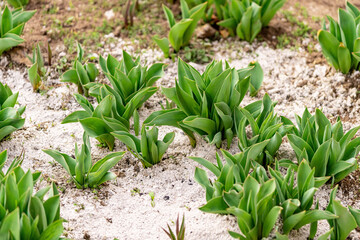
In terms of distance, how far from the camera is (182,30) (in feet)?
13.7

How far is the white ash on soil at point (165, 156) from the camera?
2988 millimetres

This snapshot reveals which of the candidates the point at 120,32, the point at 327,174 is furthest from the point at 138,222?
the point at 120,32

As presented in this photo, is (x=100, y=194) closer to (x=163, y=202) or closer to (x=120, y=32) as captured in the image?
(x=163, y=202)

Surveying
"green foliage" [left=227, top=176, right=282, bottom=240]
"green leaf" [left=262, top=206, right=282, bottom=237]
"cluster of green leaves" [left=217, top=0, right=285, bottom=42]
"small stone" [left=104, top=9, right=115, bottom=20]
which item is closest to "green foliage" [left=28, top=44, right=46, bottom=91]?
"small stone" [left=104, top=9, right=115, bottom=20]

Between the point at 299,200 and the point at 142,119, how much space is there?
4.75 ft

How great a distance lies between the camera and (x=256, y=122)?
3307 mm

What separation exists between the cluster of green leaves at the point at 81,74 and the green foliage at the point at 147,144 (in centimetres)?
73

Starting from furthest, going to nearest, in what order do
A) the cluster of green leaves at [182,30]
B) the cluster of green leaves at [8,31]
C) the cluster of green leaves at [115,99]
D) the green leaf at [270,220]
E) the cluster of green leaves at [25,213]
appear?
1. the cluster of green leaves at [182,30]
2. the cluster of green leaves at [8,31]
3. the cluster of green leaves at [115,99]
4. the green leaf at [270,220]
5. the cluster of green leaves at [25,213]

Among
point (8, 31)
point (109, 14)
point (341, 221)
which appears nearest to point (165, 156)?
point (341, 221)

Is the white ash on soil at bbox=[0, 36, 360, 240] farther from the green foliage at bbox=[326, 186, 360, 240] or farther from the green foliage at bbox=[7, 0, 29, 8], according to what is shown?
the green foliage at bbox=[7, 0, 29, 8]

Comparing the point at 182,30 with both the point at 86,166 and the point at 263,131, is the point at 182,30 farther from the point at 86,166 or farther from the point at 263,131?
the point at 86,166

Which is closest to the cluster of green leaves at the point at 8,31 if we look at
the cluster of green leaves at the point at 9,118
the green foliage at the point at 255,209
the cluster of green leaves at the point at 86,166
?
the cluster of green leaves at the point at 9,118

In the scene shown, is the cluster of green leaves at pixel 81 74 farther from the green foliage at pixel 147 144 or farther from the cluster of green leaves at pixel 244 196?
the cluster of green leaves at pixel 244 196

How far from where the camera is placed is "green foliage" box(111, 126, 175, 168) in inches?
126
